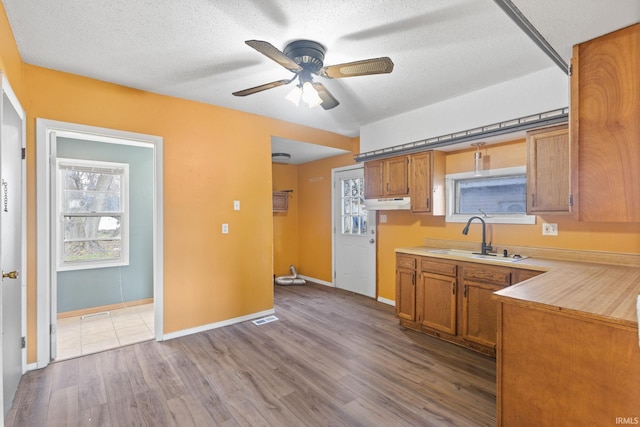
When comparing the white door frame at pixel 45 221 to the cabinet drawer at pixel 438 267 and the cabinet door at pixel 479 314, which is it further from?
the cabinet door at pixel 479 314

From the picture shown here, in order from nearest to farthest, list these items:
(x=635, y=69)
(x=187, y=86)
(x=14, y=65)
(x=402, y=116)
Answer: (x=635, y=69), (x=14, y=65), (x=187, y=86), (x=402, y=116)

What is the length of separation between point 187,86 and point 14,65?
1190mm

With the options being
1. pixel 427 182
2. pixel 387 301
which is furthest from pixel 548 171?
pixel 387 301

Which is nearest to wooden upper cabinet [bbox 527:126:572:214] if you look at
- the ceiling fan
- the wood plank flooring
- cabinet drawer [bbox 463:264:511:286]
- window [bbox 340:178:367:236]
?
cabinet drawer [bbox 463:264:511:286]

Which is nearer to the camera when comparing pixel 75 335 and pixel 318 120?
pixel 75 335

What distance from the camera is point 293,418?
1913 millimetres

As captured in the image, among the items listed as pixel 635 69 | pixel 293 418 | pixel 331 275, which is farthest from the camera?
pixel 331 275

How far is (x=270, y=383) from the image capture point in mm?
2307

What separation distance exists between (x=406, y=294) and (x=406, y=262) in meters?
0.36

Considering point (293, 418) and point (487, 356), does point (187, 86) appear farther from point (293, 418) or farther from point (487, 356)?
point (487, 356)

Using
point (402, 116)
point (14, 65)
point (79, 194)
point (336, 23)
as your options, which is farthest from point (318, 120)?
point (79, 194)

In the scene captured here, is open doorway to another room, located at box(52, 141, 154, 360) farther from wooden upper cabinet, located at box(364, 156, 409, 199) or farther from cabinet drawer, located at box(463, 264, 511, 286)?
cabinet drawer, located at box(463, 264, 511, 286)

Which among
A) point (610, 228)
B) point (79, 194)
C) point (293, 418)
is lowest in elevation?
point (293, 418)

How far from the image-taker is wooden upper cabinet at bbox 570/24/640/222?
1378 millimetres
